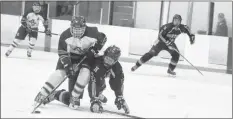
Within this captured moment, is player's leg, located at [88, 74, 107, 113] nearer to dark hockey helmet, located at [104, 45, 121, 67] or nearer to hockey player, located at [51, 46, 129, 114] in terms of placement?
hockey player, located at [51, 46, 129, 114]

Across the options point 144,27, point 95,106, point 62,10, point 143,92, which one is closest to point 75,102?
point 95,106

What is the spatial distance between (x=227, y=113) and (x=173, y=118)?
0.64m

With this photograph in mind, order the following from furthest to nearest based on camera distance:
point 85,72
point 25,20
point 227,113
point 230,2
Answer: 1. point 230,2
2. point 25,20
3. point 227,113
4. point 85,72

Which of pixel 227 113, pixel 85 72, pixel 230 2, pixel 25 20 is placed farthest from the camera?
pixel 230 2

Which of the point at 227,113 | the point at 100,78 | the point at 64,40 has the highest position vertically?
the point at 64,40

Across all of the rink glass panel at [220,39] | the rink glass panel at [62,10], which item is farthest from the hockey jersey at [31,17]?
the rink glass panel at [220,39]

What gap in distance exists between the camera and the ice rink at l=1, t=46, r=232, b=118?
3316mm

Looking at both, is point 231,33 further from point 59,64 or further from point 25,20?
point 59,64

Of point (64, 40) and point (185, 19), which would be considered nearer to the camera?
point (64, 40)

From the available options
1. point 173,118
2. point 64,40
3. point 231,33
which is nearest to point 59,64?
point 64,40

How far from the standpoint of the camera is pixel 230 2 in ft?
22.4

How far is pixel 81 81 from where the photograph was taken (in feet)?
10.4

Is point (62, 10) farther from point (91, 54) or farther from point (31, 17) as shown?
point (91, 54)

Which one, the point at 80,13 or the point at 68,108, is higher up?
the point at 80,13
